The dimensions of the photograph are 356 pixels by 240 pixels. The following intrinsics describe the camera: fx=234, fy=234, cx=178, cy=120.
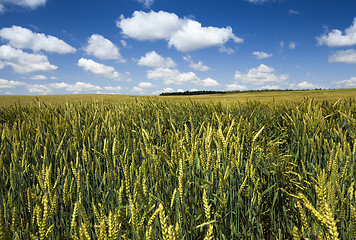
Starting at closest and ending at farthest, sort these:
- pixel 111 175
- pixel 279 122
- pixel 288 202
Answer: pixel 111 175
pixel 288 202
pixel 279 122

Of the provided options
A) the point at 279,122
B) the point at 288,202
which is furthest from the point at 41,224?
the point at 279,122

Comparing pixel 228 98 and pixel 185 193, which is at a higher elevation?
pixel 228 98

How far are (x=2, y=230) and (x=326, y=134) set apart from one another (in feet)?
9.52

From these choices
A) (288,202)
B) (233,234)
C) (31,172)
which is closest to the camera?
(233,234)

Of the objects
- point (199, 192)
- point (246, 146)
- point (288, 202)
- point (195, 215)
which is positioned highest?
point (246, 146)

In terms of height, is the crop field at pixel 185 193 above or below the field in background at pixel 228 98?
below

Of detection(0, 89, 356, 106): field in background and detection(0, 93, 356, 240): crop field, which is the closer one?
detection(0, 93, 356, 240): crop field

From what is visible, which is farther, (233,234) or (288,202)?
(288,202)

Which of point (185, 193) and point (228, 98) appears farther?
point (228, 98)

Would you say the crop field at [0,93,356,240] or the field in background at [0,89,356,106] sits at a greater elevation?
the field in background at [0,89,356,106]

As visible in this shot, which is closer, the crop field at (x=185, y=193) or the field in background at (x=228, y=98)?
the crop field at (x=185, y=193)

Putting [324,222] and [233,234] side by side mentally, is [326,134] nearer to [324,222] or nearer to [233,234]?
[233,234]

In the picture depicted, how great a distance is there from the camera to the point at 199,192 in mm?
1340

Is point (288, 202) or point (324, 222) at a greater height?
point (324, 222)
